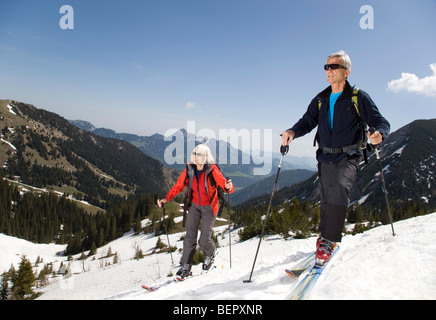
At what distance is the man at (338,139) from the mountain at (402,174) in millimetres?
113020

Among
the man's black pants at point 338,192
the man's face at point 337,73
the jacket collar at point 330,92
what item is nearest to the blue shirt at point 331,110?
the jacket collar at point 330,92

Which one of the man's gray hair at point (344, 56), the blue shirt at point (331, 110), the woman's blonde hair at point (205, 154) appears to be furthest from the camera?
the woman's blonde hair at point (205, 154)

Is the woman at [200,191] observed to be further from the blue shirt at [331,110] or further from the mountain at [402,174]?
the mountain at [402,174]

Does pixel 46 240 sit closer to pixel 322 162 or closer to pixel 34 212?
pixel 34 212

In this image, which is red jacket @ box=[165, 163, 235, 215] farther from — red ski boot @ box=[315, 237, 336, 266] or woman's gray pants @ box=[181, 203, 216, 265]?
red ski boot @ box=[315, 237, 336, 266]

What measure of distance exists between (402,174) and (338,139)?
169 metres

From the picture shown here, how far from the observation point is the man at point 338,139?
3775 millimetres

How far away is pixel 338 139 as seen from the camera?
3992 mm

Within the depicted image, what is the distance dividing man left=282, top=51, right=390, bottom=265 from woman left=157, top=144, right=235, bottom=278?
238cm

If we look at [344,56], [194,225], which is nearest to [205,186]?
[194,225]

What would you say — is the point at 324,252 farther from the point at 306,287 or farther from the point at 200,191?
the point at 200,191

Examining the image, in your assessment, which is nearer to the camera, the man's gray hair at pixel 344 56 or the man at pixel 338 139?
the man at pixel 338 139
